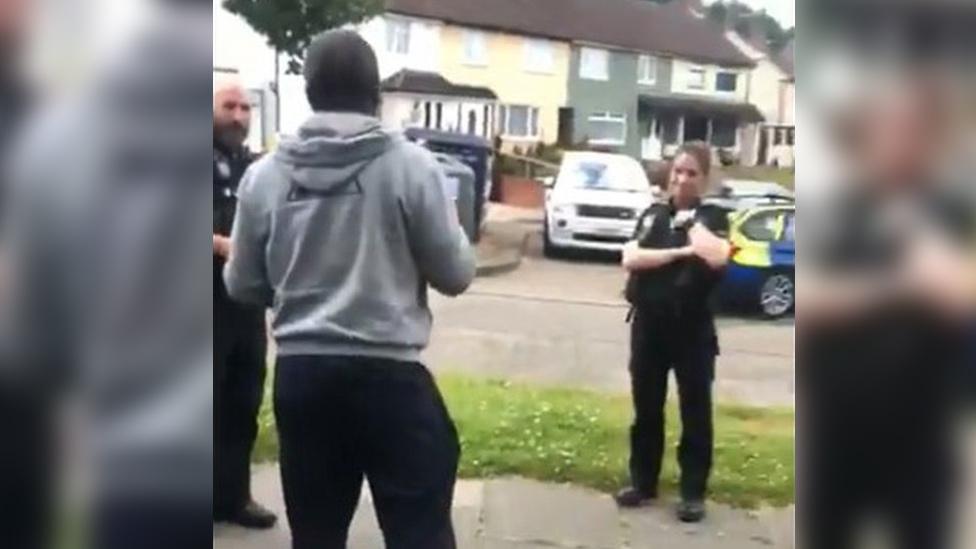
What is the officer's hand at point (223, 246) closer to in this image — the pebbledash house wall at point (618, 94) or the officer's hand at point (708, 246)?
the pebbledash house wall at point (618, 94)

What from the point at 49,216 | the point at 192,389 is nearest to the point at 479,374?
the point at 192,389

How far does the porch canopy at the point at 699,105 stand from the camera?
5.89 ft

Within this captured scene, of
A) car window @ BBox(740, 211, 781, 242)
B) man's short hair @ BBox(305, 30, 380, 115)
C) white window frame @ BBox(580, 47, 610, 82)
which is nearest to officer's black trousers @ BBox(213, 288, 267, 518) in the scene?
man's short hair @ BBox(305, 30, 380, 115)

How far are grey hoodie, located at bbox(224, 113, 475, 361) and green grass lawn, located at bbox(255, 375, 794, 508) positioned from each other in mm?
102

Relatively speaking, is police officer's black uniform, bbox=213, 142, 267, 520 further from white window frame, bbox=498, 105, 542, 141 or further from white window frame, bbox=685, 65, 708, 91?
white window frame, bbox=685, 65, 708, 91

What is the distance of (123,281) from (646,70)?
0.63m

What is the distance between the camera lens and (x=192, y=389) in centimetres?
166

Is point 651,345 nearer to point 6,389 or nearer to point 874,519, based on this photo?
point 874,519

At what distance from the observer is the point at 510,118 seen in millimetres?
1819

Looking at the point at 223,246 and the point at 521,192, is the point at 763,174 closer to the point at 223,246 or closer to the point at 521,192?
the point at 521,192

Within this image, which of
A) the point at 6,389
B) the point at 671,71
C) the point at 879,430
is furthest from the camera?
the point at 671,71

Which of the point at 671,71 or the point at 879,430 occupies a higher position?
the point at 671,71

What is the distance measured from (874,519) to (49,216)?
0.91 meters

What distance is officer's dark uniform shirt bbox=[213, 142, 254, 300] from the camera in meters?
1.80
